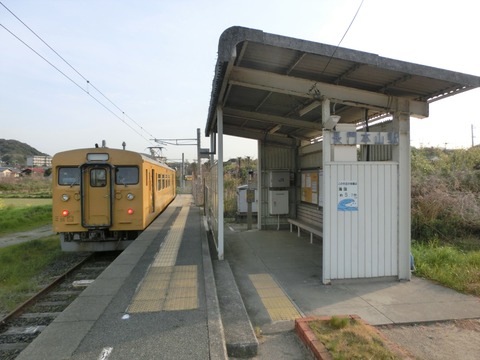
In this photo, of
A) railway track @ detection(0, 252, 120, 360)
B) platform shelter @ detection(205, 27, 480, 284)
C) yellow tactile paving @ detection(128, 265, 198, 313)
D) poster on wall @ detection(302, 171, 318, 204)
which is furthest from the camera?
poster on wall @ detection(302, 171, 318, 204)

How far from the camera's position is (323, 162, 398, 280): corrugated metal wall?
5738 mm

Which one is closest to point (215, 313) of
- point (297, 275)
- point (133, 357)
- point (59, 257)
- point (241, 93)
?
point (133, 357)

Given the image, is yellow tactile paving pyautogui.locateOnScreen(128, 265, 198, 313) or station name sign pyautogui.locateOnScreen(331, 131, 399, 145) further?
station name sign pyautogui.locateOnScreen(331, 131, 399, 145)

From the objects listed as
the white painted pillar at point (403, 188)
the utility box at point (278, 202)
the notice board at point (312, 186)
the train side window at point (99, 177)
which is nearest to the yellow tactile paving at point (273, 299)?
the white painted pillar at point (403, 188)

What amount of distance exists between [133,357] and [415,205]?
981 cm


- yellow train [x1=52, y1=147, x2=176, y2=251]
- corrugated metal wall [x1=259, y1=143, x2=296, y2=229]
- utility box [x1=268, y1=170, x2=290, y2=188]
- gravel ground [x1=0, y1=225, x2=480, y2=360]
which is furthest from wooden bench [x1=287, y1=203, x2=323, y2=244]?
yellow train [x1=52, y1=147, x2=176, y2=251]

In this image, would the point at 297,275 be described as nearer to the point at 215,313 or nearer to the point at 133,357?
the point at 215,313

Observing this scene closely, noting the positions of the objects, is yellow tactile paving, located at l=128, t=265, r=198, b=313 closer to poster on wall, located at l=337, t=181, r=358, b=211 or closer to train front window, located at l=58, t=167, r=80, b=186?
poster on wall, located at l=337, t=181, r=358, b=211

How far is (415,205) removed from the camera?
10.8m

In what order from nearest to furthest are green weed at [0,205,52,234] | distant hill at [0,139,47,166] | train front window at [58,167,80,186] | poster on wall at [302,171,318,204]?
train front window at [58,167,80,186] → poster on wall at [302,171,318,204] → green weed at [0,205,52,234] → distant hill at [0,139,47,166]

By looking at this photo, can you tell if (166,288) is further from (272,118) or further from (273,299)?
(272,118)

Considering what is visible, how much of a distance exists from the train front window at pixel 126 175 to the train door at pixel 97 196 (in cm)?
24

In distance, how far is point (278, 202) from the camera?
11070mm

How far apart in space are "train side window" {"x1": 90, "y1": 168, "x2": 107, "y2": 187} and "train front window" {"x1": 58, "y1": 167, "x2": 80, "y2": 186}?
1.09 ft
